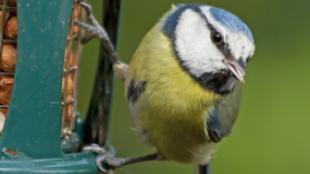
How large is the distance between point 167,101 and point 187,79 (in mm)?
84

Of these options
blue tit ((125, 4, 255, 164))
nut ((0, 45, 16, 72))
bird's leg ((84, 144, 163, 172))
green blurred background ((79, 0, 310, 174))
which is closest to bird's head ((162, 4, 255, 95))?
blue tit ((125, 4, 255, 164))

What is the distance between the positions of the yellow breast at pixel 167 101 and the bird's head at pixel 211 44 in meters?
0.03

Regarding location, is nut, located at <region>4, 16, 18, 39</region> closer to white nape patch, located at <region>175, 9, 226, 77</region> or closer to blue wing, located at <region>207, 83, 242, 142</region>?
white nape patch, located at <region>175, 9, 226, 77</region>

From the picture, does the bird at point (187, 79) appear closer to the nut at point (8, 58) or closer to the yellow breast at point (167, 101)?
the yellow breast at point (167, 101)

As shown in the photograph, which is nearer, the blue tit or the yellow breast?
the blue tit

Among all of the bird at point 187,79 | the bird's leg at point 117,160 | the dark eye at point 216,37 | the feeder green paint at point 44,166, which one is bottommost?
the bird's leg at point 117,160

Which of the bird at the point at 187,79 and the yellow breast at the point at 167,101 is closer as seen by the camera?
the bird at the point at 187,79

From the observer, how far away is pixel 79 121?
8.64 ft

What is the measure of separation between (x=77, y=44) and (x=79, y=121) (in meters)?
0.28

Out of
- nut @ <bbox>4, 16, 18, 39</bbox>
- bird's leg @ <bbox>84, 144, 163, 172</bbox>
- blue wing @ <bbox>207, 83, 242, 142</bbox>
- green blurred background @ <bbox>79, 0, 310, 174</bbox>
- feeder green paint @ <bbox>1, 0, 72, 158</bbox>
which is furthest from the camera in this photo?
green blurred background @ <bbox>79, 0, 310, 174</bbox>

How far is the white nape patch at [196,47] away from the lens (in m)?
2.31

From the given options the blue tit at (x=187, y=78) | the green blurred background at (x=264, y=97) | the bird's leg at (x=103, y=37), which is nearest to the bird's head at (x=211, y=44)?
the blue tit at (x=187, y=78)

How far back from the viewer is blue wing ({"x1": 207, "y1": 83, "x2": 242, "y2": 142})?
250 cm

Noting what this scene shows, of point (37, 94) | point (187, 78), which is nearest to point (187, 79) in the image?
A: point (187, 78)
